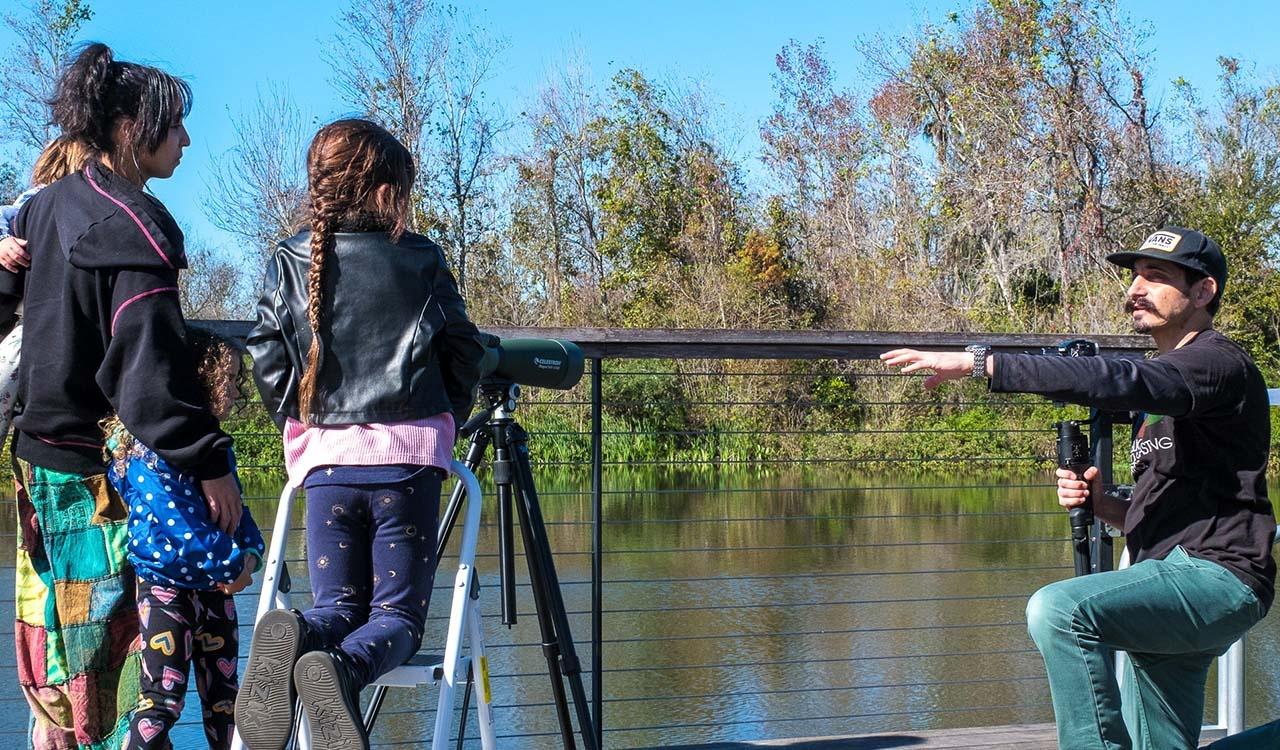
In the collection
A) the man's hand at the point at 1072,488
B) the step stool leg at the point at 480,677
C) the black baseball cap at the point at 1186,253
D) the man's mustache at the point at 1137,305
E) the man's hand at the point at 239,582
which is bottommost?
the step stool leg at the point at 480,677

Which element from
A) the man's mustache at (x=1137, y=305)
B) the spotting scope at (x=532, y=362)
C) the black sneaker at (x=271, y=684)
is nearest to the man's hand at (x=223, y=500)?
the black sneaker at (x=271, y=684)

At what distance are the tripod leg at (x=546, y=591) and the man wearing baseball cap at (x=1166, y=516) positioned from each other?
73 cm

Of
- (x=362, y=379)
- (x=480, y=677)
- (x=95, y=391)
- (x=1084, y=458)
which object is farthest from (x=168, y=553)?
(x=1084, y=458)

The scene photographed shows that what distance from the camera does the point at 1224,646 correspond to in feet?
7.16

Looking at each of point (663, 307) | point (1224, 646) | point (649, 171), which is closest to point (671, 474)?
point (663, 307)

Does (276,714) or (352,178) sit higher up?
(352,178)

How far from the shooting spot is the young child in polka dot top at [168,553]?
2.00 m

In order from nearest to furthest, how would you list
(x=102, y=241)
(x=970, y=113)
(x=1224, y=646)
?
(x=102, y=241), (x=1224, y=646), (x=970, y=113)

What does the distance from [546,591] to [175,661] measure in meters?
0.69

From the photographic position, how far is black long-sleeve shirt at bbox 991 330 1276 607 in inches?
80.3

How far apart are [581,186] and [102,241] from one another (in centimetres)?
1931

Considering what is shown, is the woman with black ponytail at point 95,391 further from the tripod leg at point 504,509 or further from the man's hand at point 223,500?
the tripod leg at point 504,509

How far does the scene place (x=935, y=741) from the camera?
293cm

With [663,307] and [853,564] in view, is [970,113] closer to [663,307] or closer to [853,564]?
[663,307]
